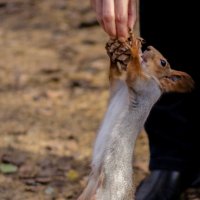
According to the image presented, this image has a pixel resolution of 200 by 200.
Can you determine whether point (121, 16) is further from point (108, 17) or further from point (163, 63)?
point (163, 63)

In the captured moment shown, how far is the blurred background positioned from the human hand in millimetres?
1076

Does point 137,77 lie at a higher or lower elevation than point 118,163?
higher

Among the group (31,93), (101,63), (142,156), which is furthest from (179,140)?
(101,63)

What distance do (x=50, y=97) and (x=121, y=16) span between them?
1.92 meters

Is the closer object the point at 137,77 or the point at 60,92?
the point at 137,77

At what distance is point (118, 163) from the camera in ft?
7.16

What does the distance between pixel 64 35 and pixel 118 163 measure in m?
2.75

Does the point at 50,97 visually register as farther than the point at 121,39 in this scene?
Yes

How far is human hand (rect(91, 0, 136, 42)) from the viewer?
2.02 m

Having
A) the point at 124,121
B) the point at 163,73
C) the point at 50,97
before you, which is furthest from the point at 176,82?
the point at 50,97

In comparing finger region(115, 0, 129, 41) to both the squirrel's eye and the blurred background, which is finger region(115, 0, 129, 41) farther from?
the blurred background

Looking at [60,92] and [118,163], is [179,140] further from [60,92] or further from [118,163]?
[60,92]

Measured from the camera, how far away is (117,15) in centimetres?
204

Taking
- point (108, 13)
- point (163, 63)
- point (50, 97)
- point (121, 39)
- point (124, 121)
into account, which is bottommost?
point (50, 97)
